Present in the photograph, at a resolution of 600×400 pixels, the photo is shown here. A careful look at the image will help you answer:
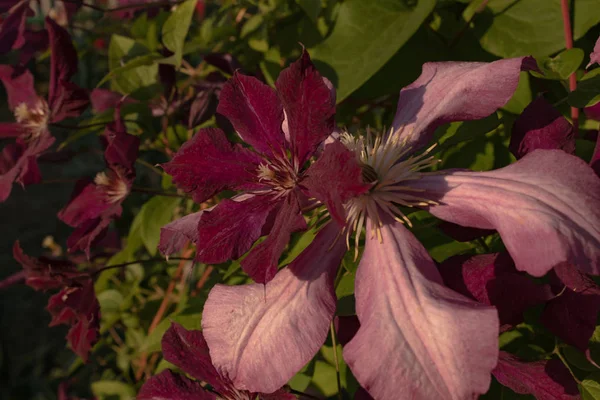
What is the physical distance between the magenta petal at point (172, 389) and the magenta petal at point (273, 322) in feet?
0.61

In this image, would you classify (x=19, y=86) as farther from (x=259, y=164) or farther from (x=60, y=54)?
(x=259, y=164)

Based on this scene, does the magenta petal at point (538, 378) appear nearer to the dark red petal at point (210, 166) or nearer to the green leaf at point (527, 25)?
the dark red petal at point (210, 166)

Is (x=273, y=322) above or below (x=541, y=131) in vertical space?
below

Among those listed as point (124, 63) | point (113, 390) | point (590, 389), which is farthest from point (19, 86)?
point (590, 389)

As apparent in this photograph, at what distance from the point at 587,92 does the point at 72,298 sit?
28.3 inches

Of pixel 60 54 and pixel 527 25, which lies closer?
pixel 527 25

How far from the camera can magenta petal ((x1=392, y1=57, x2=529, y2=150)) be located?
510mm

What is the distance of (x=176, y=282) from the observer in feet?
4.13

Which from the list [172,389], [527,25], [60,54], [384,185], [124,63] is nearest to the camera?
[384,185]

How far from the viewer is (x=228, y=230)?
48 centimetres

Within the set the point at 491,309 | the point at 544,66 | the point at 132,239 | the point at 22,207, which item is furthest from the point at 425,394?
the point at 22,207

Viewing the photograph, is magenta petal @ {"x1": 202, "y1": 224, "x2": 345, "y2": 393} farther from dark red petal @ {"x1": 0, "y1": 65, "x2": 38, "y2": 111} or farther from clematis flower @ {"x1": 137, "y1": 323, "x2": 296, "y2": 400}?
dark red petal @ {"x1": 0, "y1": 65, "x2": 38, "y2": 111}

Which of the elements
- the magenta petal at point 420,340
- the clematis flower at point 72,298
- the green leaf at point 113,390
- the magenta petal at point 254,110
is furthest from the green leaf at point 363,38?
the green leaf at point 113,390

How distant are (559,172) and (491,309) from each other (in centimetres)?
12
